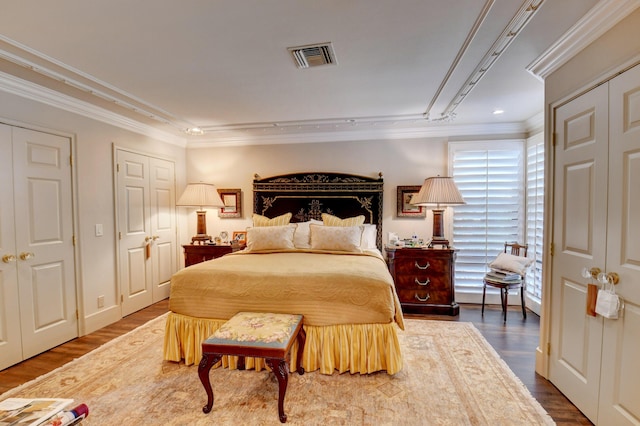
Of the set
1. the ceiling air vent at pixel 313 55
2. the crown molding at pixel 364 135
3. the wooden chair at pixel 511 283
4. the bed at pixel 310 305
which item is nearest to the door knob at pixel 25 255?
the bed at pixel 310 305

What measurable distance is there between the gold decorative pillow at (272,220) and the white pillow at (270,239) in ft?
1.59

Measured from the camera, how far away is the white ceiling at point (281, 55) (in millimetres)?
1708

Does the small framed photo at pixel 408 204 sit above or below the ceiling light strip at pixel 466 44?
below

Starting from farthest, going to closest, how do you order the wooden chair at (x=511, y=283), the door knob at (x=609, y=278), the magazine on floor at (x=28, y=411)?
the wooden chair at (x=511, y=283)
the door knob at (x=609, y=278)
the magazine on floor at (x=28, y=411)

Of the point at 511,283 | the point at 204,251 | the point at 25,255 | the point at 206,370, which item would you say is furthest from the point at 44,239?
the point at 511,283

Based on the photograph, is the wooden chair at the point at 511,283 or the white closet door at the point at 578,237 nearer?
the white closet door at the point at 578,237

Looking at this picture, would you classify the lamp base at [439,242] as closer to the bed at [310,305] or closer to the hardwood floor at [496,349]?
the hardwood floor at [496,349]

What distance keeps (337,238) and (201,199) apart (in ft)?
6.85

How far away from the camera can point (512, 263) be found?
3.44 metres

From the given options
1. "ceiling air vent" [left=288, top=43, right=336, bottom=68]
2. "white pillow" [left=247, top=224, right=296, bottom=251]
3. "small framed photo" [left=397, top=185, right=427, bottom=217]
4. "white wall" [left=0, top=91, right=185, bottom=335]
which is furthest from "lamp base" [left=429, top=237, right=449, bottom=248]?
"white wall" [left=0, top=91, right=185, bottom=335]

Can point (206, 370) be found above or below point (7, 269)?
below

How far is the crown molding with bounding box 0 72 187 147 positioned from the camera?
253 centimetres

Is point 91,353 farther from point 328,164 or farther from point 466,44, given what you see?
point 466,44

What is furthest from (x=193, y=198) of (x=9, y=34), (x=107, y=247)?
(x=9, y=34)
